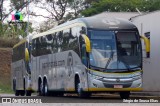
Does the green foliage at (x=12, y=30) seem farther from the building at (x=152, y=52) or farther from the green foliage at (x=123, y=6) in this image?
the building at (x=152, y=52)

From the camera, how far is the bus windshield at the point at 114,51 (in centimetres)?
2300

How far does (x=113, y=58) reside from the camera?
910 inches

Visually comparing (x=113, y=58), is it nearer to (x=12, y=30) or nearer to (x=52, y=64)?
(x=52, y=64)

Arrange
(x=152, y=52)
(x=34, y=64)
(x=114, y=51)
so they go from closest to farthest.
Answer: (x=114, y=51)
(x=152, y=52)
(x=34, y=64)

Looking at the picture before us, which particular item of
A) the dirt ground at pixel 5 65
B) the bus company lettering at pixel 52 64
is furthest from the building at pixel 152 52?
the dirt ground at pixel 5 65

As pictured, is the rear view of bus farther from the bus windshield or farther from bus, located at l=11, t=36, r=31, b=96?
bus, located at l=11, t=36, r=31, b=96

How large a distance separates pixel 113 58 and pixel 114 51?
30 cm

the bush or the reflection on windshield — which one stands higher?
the bush

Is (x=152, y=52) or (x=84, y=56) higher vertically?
(x=152, y=52)

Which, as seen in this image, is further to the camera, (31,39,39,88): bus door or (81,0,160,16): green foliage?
(81,0,160,16): green foliage

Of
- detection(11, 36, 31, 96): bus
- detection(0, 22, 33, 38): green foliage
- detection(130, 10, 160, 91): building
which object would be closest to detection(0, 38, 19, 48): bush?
detection(0, 22, 33, 38): green foliage

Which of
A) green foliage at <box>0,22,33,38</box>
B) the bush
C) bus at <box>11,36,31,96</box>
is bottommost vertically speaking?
bus at <box>11,36,31,96</box>

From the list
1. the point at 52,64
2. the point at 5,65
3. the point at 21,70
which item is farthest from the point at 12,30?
the point at 52,64

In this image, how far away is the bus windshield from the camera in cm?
2300
